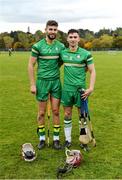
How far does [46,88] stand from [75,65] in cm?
73

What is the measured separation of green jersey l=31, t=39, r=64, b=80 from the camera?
7.66 metres

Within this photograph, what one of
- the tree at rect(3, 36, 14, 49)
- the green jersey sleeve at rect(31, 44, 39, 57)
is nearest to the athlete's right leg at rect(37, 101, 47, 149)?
the green jersey sleeve at rect(31, 44, 39, 57)

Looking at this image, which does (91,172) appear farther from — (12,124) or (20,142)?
(12,124)

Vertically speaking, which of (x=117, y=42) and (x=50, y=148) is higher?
(x=50, y=148)

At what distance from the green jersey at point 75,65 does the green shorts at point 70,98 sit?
0.34 feet

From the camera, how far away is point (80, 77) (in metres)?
7.64

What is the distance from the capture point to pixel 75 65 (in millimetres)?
7562

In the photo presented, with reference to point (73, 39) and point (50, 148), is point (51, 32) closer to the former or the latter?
point (73, 39)

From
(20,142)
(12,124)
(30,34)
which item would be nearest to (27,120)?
(12,124)

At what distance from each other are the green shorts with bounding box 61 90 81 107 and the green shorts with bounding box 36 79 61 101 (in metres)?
0.14

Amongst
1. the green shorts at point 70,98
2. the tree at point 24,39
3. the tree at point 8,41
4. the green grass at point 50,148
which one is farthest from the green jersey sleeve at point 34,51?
the tree at point 8,41

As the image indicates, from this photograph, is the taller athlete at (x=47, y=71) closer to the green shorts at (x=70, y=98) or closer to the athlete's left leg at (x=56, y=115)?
the athlete's left leg at (x=56, y=115)

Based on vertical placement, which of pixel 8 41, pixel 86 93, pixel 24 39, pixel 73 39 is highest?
pixel 73 39

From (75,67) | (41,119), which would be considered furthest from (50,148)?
(75,67)
